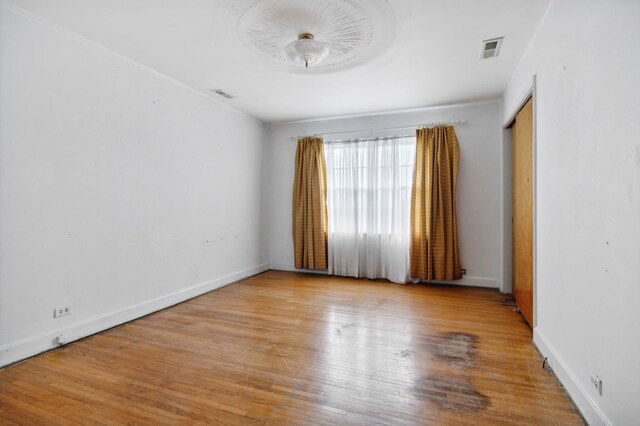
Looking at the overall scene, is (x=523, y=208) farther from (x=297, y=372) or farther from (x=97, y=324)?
(x=97, y=324)

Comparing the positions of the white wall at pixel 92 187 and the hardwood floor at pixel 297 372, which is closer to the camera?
the hardwood floor at pixel 297 372

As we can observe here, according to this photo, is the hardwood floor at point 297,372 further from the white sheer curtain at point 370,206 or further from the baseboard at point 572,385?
the white sheer curtain at point 370,206

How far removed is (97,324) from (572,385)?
3699mm

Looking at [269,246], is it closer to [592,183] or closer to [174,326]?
[174,326]

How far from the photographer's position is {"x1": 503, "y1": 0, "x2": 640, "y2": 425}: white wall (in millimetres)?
1310

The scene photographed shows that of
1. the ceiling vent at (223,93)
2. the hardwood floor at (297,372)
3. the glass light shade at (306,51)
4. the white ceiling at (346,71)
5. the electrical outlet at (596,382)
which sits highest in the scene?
the ceiling vent at (223,93)

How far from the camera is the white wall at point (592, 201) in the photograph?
1310 millimetres

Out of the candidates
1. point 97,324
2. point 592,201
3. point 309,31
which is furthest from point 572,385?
point 97,324

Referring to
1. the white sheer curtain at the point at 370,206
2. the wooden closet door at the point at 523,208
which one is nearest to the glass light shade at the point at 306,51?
the wooden closet door at the point at 523,208

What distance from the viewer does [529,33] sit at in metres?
2.65

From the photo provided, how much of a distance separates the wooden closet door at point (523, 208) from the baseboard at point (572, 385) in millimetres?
605

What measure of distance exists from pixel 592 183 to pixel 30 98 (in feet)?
12.6

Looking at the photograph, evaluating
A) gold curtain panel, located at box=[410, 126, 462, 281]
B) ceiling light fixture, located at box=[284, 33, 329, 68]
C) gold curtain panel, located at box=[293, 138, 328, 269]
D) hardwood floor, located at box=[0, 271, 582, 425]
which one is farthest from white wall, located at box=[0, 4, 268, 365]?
gold curtain panel, located at box=[410, 126, 462, 281]

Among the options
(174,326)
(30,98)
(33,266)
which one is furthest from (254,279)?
(30,98)
